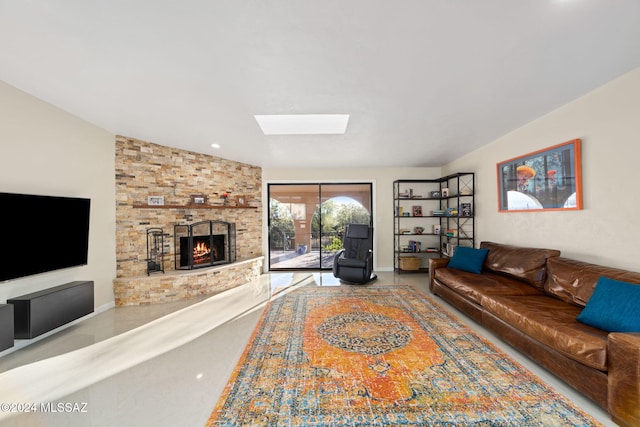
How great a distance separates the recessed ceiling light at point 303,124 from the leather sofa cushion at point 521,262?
291 cm

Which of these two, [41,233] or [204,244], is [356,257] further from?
[41,233]

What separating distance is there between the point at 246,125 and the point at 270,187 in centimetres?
279

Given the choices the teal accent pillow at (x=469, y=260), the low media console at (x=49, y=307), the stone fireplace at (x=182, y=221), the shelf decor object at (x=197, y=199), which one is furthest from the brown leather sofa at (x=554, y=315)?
the low media console at (x=49, y=307)

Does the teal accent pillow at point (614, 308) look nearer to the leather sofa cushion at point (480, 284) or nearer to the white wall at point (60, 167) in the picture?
the leather sofa cushion at point (480, 284)

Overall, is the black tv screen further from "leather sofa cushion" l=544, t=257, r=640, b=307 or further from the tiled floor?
"leather sofa cushion" l=544, t=257, r=640, b=307

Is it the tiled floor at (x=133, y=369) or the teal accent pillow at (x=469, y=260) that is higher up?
the teal accent pillow at (x=469, y=260)

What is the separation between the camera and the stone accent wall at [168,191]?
3.99 metres

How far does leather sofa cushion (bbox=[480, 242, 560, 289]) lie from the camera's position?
9.73ft

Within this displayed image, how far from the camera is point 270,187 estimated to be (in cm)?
→ 617

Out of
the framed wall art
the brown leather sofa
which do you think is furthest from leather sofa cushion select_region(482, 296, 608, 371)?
the framed wall art

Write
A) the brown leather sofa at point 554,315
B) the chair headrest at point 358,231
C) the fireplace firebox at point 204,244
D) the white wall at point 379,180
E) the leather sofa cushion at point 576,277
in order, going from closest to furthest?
1. the brown leather sofa at point 554,315
2. the leather sofa cushion at point 576,277
3. the fireplace firebox at point 204,244
4. the chair headrest at point 358,231
5. the white wall at point 379,180

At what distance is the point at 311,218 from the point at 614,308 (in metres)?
4.97

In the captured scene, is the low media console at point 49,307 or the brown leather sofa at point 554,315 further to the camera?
the low media console at point 49,307

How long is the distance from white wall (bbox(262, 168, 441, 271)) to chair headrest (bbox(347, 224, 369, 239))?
2.50 ft
